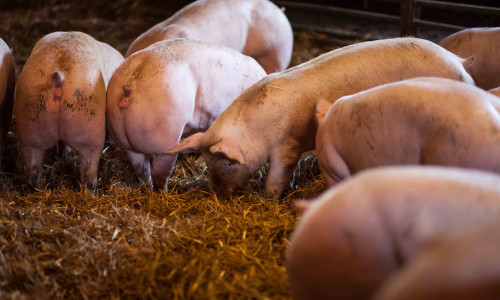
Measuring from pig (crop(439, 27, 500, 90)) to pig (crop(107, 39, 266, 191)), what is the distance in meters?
1.83

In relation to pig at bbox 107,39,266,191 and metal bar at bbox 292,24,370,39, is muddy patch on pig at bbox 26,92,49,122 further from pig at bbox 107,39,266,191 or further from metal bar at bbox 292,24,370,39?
metal bar at bbox 292,24,370,39

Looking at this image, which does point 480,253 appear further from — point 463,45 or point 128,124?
point 463,45

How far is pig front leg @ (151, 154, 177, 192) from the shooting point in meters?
3.55

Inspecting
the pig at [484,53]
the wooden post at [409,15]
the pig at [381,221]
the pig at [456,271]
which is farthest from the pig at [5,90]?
the wooden post at [409,15]

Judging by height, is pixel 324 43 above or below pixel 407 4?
below

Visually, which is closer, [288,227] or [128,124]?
[288,227]

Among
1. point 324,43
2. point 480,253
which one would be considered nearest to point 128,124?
point 480,253

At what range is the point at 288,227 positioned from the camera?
8.28 ft

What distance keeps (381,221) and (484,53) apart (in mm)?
3176

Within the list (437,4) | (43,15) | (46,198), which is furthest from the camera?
(43,15)

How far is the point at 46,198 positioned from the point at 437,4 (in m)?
4.36

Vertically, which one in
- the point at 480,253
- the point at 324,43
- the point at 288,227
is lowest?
the point at 324,43

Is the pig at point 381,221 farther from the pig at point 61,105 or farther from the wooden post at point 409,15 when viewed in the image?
the wooden post at point 409,15

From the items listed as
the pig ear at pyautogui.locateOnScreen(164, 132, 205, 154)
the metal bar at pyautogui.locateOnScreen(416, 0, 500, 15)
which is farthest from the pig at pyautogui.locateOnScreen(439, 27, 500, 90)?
the pig ear at pyautogui.locateOnScreen(164, 132, 205, 154)
